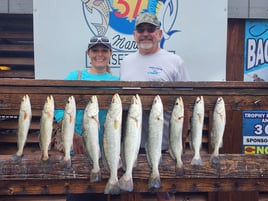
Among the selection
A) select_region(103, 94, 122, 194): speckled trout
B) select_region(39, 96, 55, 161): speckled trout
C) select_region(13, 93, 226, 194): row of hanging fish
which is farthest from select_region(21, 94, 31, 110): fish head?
select_region(103, 94, 122, 194): speckled trout

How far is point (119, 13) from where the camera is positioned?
388cm

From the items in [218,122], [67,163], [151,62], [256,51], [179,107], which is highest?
[256,51]

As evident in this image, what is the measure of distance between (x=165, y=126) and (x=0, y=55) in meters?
2.14

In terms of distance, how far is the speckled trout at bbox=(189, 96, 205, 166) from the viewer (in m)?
2.59

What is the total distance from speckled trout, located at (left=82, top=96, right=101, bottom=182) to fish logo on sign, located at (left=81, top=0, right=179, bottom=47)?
4.94 ft

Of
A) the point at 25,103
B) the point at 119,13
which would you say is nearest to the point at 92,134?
the point at 25,103

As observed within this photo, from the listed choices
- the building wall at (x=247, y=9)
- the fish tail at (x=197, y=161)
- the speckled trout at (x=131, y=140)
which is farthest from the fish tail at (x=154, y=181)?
the building wall at (x=247, y=9)

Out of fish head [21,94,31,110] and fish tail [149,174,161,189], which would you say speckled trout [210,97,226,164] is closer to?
fish tail [149,174,161,189]

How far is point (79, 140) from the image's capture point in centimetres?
314

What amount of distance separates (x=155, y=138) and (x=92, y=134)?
16.0 inches

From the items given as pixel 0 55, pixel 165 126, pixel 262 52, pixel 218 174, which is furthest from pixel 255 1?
pixel 0 55

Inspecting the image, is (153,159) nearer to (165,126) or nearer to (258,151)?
(165,126)

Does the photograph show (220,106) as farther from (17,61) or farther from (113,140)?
(17,61)

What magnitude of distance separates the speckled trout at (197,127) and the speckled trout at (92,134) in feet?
2.06
